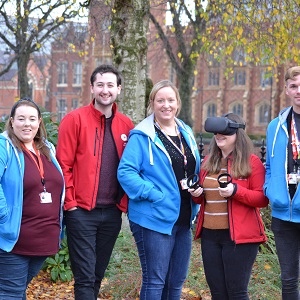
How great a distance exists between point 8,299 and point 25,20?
68.1 feet

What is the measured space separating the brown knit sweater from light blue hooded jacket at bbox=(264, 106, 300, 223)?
0.36 m

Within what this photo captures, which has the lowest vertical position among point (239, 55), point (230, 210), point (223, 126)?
point (230, 210)

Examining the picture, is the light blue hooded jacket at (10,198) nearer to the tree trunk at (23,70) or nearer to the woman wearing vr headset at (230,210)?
the woman wearing vr headset at (230,210)

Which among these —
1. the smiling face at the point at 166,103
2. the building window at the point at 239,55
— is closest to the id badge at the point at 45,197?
the smiling face at the point at 166,103

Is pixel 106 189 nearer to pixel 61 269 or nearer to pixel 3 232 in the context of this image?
pixel 3 232

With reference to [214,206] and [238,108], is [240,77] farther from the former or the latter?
[214,206]

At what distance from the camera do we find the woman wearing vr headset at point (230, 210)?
451 cm

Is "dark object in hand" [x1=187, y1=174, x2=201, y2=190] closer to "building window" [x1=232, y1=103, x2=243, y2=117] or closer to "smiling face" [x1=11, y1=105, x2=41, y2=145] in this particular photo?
"smiling face" [x1=11, y1=105, x2=41, y2=145]

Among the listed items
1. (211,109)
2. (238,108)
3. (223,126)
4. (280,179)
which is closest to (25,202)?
(223,126)

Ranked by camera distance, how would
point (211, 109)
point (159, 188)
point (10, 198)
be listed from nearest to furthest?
point (10, 198)
point (159, 188)
point (211, 109)

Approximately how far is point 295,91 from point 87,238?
199 centimetres

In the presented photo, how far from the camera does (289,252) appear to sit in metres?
4.50

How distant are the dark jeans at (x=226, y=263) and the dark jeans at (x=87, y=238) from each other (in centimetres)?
79

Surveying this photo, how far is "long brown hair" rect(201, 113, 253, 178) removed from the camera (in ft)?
15.0
